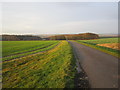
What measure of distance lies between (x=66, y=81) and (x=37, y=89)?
1760 millimetres

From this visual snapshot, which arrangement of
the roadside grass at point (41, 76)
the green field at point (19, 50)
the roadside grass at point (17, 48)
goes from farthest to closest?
1. the roadside grass at point (17, 48)
2. the green field at point (19, 50)
3. the roadside grass at point (41, 76)

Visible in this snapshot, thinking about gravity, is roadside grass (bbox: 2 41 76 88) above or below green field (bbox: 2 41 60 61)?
below

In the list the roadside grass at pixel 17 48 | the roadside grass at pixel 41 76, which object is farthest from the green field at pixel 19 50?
the roadside grass at pixel 41 76

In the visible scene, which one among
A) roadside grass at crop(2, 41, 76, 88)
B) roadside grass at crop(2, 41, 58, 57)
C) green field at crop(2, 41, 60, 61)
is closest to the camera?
roadside grass at crop(2, 41, 76, 88)

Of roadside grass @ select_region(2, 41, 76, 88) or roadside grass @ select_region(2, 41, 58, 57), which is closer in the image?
roadside grass @ select_region(2, 41, 76, 88)

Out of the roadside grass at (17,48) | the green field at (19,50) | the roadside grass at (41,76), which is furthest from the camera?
the roadside grass at (17,48)

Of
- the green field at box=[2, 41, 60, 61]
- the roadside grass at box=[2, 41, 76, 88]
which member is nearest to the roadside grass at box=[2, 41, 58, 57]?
the green field at box=[2, 41, 60, 61]

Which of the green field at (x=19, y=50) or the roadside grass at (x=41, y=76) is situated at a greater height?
the green field at (x=19, y=50)

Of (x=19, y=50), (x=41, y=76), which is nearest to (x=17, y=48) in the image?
(x=19, y=50)

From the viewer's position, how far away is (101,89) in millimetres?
3906

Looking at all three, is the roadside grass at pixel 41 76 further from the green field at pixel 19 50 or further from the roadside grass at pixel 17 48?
the roadside grass at pixel 17 48

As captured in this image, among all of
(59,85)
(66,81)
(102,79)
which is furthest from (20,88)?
(102,79)

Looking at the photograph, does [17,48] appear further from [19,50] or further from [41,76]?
[41,76]

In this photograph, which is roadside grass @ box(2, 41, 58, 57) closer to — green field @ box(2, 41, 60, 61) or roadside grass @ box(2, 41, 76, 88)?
green field @ box(2, 41, 60, 61)
